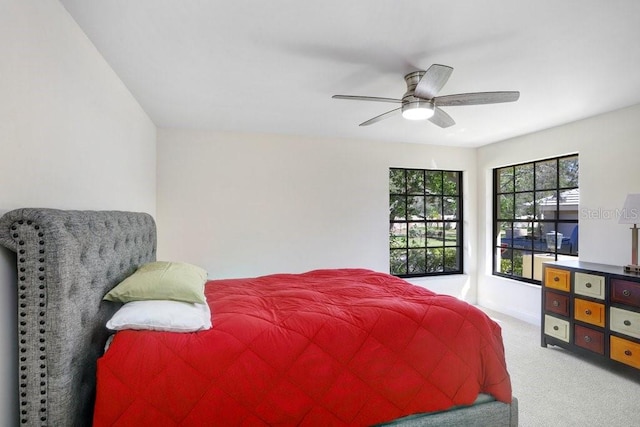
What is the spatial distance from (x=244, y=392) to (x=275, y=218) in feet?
8.67

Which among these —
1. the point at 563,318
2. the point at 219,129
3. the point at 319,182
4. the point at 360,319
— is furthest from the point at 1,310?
the point at 563,318

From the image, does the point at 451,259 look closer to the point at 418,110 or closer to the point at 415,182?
the point at 415,182

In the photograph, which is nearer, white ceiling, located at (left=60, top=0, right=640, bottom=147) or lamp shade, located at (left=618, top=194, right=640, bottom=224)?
white ceiling, located at (left=60, top=0, right=640, bottom=147)

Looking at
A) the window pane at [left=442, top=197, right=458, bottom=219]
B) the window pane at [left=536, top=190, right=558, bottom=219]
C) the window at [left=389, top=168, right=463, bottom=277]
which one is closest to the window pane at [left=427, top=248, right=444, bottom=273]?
the window at [left=389, top=168, right=463, bottom=277]

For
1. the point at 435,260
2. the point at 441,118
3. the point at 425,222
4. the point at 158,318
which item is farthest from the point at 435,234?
the point at 158,318

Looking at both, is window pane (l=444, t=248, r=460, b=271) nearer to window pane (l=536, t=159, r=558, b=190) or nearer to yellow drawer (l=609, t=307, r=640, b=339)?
window pane (l=536, t=159, r=558, b=190)

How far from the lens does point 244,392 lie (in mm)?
1387

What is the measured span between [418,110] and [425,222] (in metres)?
2.80

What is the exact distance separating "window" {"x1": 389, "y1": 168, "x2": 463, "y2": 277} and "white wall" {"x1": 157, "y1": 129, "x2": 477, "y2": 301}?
0.23 m

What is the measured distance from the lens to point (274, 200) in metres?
3.92

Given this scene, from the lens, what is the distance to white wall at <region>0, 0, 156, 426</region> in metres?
1.15

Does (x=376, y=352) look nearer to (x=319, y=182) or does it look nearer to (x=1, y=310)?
(x=1, y=310)

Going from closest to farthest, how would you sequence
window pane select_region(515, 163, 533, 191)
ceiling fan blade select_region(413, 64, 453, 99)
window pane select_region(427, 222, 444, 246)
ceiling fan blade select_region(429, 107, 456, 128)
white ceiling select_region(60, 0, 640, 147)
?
white ceiling select_region(60, 0, 640, 147) → ceiling fan blade select_region(413, 64, 453, 99) → ceiling fan blade select_region(429, 107, 456, 128) → window pane select_region(515, 163, 533, 191) → window pane select_region(427, 222, 444, 246)

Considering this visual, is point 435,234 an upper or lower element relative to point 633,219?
lower
